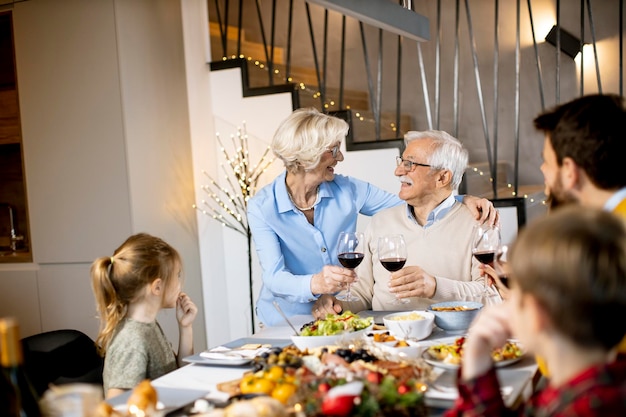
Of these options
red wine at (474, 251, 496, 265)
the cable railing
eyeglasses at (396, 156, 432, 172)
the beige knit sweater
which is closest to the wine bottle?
red wine at (474, 251, 496, 265)

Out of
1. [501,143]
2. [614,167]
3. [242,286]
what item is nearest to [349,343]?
[614,167]

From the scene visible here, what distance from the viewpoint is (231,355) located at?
6.69 ft

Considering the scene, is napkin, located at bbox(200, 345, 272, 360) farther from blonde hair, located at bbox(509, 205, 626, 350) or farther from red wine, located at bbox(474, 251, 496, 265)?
blonde hair, located at bbox(509, 205, 626, 350)

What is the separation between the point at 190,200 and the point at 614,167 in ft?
10.6

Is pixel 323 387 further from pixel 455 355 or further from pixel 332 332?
pixel 332 332

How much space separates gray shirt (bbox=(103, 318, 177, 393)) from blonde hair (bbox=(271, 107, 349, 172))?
1.03 meters

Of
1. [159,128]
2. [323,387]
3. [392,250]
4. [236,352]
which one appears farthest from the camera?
[159,128]

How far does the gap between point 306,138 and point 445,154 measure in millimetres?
554

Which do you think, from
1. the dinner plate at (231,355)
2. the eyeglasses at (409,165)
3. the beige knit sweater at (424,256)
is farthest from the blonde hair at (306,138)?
the dinner plate at (231,355)

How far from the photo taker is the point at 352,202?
3.17 m

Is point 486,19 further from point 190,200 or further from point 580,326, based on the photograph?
point 580,326

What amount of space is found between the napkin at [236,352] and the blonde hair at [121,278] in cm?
29

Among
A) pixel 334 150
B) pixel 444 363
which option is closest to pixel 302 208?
pixel 334 150

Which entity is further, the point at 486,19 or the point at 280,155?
the point at 486,19
